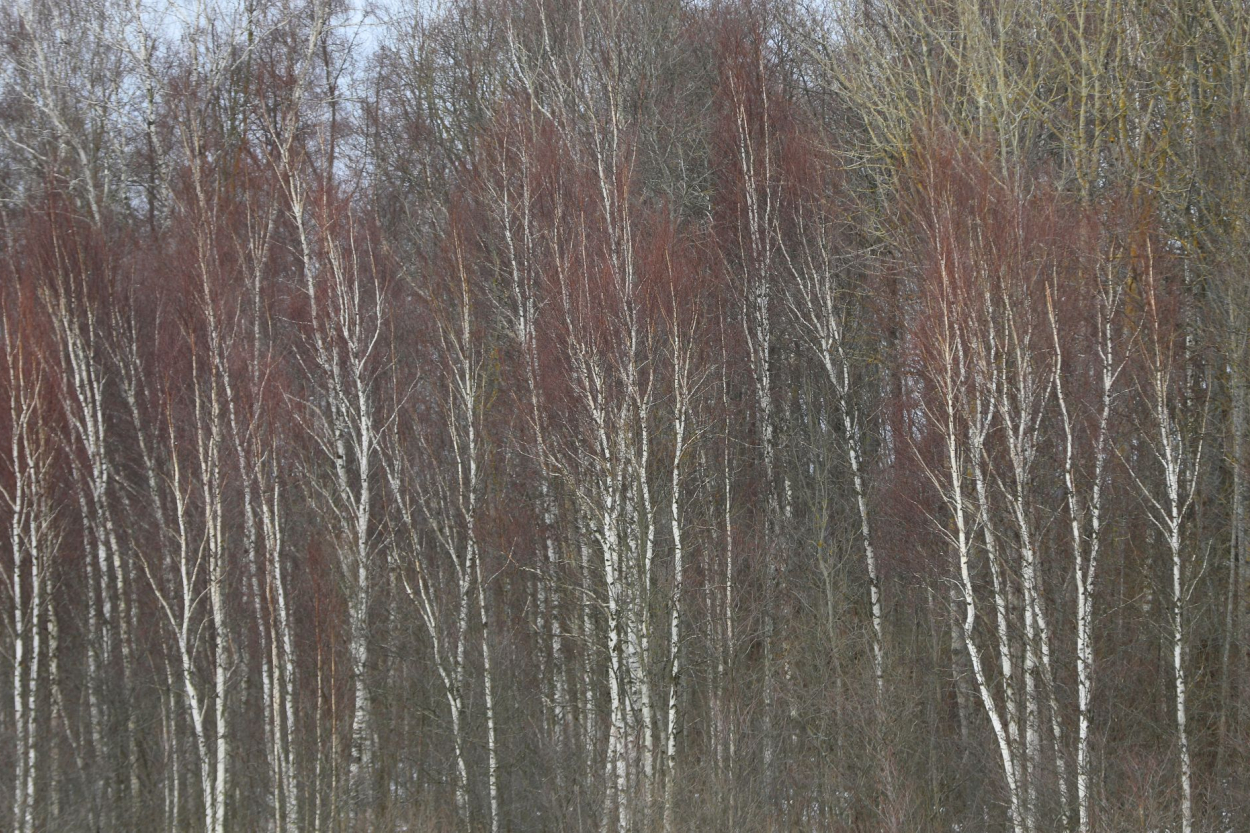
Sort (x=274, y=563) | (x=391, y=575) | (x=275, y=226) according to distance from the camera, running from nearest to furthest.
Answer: (x=274, y=563) < (x=391, y=575) < (x=275, y=226)

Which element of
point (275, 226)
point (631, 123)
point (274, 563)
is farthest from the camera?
point (631, 123)

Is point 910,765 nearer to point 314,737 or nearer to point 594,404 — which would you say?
point 594,404

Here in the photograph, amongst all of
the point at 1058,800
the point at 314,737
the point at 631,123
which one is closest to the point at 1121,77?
the point at 631,123

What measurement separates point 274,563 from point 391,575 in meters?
2.52

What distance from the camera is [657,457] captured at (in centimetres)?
1447

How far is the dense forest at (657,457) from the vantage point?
12.6 meters

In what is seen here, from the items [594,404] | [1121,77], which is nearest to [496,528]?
[594,404]

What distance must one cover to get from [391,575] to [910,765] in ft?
22.3

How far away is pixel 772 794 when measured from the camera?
1409 cm

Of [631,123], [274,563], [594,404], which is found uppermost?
[631,123]

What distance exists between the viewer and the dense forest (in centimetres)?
1260

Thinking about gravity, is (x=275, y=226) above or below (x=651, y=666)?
above

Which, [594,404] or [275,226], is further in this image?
[275,226]

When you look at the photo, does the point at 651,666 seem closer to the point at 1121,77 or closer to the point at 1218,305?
the point at 1218,305
